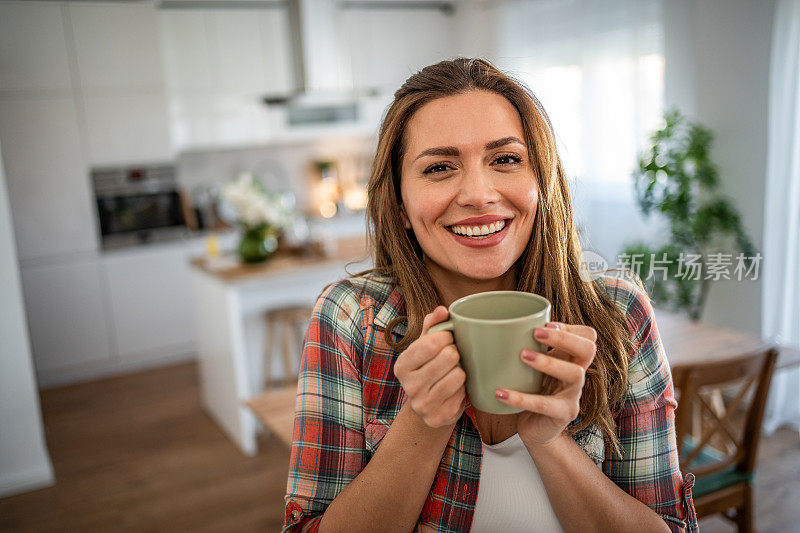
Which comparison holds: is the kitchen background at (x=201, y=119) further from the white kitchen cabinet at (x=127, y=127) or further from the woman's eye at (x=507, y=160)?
the woman's eye at (x=507, y=160)

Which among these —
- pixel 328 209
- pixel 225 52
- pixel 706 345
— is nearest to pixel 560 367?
pixel 706 345

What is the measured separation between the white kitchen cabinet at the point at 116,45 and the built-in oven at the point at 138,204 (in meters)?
0.56

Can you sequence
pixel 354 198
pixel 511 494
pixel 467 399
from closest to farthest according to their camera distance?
pixel 467 399
pixel 511 494
pixel 354 198

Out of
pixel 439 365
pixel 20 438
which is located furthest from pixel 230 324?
pixel 439 365

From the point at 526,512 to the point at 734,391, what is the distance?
3043mm

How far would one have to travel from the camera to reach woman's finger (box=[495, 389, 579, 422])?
726mm

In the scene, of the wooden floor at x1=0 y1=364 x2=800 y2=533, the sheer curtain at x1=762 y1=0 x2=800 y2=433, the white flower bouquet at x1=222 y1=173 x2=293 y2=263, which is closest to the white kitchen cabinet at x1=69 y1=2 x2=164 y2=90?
the white flower bouquet at x1=222 y1=173 x2=293 y2=263

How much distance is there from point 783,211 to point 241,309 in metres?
2.67

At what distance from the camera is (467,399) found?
2.81 ft

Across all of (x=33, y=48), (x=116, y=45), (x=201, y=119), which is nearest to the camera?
(x=33, y=48)

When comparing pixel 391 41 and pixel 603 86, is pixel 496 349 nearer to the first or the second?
pixel 603 86

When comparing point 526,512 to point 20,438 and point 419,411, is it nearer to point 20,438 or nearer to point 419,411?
point 419,411

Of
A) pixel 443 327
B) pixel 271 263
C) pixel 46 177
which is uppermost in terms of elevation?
pixel 46 177

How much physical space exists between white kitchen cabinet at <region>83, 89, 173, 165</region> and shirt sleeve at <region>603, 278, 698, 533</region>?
166 inches
